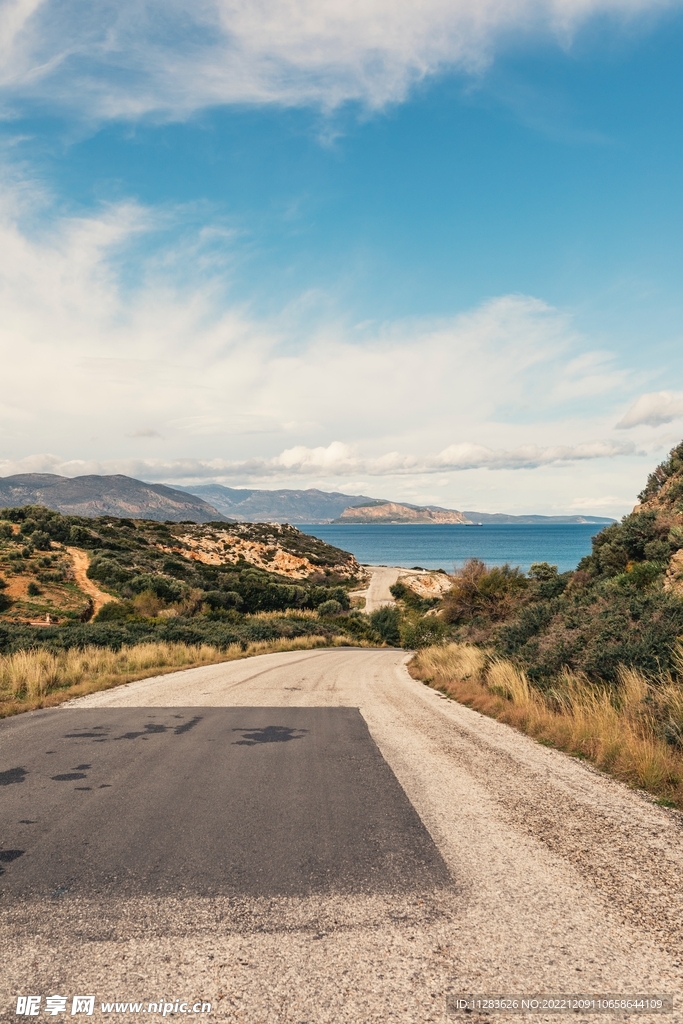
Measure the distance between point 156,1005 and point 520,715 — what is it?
840 centimetres

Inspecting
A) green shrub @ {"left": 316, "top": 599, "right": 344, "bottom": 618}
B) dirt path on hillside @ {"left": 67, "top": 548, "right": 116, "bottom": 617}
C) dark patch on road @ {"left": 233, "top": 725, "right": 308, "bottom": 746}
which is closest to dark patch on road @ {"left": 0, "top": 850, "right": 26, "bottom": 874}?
dark patch on road @ {"left": 233, "top": 725, "right": 308, "bottom": 746}

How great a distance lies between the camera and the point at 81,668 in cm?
1580

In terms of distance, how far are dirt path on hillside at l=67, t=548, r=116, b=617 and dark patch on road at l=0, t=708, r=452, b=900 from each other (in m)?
26.1

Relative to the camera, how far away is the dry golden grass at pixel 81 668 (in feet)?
40.0

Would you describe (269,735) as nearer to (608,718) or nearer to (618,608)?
(608,718)

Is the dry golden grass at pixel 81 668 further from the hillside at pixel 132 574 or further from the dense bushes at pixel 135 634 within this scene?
the hillside at pixel 132 574

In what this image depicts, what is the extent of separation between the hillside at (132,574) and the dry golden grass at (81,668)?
9.15m

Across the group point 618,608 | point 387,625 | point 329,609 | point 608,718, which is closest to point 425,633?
point 387,625

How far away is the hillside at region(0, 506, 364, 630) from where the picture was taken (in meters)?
32.2

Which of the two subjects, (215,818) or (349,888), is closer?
(349,888)

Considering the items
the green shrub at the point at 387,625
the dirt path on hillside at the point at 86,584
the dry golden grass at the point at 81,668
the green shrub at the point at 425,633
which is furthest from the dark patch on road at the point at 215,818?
the green shrub at the point at 387,625

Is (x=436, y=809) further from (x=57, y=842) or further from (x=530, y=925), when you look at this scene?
(x=57, y=842)

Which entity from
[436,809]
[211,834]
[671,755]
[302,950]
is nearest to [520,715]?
[671,755]

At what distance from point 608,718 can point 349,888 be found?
18.7 ft
